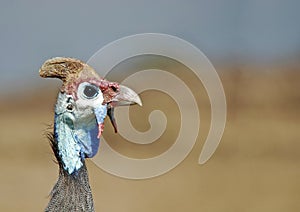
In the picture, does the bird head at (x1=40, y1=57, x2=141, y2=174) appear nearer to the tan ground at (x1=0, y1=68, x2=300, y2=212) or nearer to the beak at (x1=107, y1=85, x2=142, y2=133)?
the beak at (x1=107, y1=85, x2=142, y2=133)

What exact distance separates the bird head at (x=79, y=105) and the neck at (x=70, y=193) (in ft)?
0.07

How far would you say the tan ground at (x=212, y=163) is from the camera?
26.1 feet

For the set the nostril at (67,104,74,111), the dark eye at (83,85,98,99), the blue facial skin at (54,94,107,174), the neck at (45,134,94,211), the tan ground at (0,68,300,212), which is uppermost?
the tan ground at (0,68,300,212)

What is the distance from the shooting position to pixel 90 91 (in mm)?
3182

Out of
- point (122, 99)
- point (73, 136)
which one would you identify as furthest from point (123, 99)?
point (73, 136)

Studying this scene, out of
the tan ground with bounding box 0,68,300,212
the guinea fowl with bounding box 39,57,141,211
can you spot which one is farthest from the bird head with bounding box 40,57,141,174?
the tan ground with bounding box 0,68,300,212

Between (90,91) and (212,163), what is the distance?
6498 mm

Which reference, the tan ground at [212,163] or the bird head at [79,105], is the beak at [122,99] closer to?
the bird head at [79,105]

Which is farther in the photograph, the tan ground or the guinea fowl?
the tan ground

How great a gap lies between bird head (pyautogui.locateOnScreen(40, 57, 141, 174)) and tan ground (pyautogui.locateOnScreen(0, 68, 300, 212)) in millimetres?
3650

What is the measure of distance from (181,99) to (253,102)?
1362 mm

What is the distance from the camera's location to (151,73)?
34.1 ft

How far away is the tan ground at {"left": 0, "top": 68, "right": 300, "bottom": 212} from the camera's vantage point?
7.95m

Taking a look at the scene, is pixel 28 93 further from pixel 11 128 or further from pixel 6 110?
pixel 11 128
